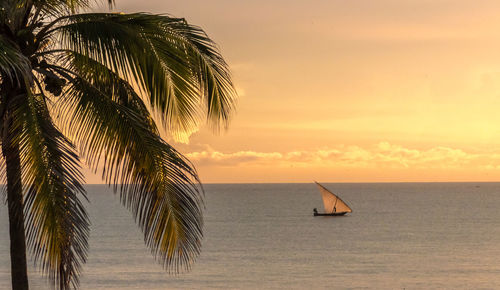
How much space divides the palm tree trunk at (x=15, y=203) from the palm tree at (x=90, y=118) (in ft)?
0.05

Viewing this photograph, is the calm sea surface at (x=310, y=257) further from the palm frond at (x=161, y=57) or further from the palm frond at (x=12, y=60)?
the palm frond at (x=12, y=60)

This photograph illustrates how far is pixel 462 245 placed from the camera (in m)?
130

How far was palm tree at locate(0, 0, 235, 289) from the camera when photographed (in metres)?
9.75

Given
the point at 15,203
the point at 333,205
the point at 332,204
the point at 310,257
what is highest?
the point at 332,204

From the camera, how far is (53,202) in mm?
9602

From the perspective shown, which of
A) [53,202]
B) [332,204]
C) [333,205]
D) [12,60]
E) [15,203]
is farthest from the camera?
[333,205]

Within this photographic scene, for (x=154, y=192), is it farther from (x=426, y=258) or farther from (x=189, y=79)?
(x=426, y=258)

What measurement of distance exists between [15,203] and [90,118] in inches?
63.5

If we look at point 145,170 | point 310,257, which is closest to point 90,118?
point 145,170

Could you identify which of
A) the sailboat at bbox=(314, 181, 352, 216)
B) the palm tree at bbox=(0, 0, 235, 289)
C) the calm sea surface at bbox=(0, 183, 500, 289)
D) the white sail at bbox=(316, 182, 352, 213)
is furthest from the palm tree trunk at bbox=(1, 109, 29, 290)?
the white sail at bbox=(316, 182, 352, 213)

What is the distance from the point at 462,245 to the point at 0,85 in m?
127

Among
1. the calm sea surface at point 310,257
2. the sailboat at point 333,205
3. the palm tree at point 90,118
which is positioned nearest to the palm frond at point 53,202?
the palm tree at point 90,118

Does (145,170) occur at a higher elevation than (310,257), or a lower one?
higher

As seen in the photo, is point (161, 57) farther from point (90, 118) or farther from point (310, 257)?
point (310, 257)
